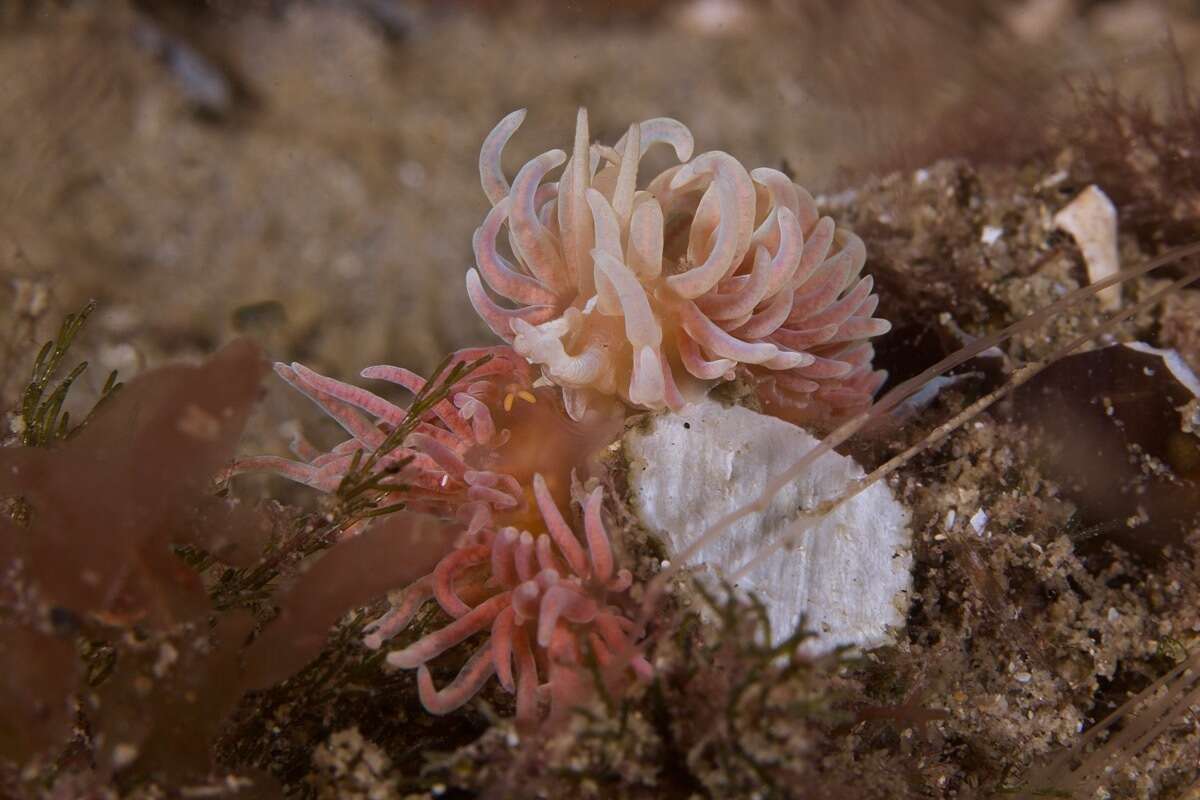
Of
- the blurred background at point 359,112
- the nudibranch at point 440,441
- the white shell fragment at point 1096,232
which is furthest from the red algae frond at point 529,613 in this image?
the blurred background at point 359,112

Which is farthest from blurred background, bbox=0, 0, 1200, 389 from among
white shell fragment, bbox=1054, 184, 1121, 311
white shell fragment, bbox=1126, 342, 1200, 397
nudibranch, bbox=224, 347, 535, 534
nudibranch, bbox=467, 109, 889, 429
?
nudibranch, bbox=224, 347, 535, 534

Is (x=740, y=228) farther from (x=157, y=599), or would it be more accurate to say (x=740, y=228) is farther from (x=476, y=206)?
(x=476, y=206)

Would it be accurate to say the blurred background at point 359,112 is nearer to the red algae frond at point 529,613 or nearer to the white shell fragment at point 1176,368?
the white shell fragment at point 1176,368

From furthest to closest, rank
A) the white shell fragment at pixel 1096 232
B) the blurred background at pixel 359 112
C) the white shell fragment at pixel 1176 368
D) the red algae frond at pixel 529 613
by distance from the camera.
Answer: the blurred background at pixel 359 112 < the white shell fragment at pixel 1096 232 < the white shell fragment at pixel 1176 368 < the red algae frond at pixel 529 613

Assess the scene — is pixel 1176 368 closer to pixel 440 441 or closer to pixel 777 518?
pixel 777 518

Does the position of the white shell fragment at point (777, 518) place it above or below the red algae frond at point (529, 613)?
above

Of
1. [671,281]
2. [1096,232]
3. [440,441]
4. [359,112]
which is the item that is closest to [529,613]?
[440,441]

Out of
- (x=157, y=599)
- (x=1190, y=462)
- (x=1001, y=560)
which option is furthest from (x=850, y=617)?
(x=157, y=599)
